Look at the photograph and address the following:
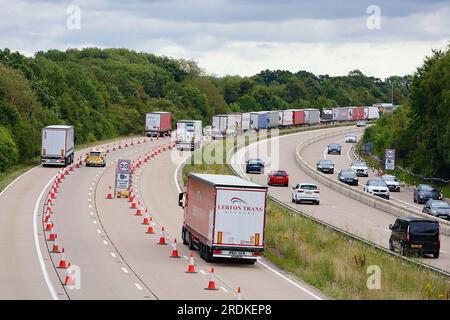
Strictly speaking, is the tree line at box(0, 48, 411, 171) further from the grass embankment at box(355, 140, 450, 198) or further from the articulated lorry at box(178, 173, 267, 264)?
the articulated lorry at box(178, 173, 267, 264)

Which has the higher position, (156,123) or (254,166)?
(156,123)

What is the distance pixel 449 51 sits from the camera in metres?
96.5

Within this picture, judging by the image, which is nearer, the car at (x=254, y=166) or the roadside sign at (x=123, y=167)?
the roadside sign at (x=123, y=167)

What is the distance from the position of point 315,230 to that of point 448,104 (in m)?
47.9

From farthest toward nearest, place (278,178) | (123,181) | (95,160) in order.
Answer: (95,160) → (278,178) → (123,181)

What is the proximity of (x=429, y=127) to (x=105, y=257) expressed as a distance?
63060 mm

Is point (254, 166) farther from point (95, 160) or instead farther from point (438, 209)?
point (438, 209)

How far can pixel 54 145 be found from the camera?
264 ft

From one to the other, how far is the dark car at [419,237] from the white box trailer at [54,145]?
42.3 meters

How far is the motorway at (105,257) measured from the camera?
98.4 feet

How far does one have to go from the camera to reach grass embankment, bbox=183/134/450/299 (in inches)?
1206

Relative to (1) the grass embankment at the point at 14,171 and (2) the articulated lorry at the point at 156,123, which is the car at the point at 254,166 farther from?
(2) the articulated lorry at the point at 156,123

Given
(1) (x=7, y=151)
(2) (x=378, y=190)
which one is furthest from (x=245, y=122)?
(2) (x=378, y=190)

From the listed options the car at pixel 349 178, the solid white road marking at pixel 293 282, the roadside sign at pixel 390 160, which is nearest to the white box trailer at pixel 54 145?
the car at pixel 349 178
